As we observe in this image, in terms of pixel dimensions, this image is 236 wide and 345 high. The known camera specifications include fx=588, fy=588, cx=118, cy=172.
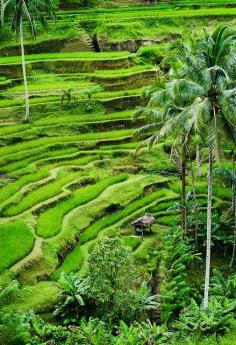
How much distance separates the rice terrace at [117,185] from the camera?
1705 cm

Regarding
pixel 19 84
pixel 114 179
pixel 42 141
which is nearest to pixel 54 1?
pixel 19 84

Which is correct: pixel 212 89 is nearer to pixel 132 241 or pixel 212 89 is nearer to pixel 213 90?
pixel 213 90

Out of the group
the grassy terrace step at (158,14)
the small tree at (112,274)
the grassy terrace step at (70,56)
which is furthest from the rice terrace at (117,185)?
the grassy terrace step at (158,14)

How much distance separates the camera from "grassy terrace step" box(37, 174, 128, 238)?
21.9 metres

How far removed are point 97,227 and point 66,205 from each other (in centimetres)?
176

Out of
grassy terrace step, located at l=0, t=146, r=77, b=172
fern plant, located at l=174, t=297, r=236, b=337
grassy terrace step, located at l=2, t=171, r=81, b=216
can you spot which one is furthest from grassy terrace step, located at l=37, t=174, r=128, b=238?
fern plant, located at l=174, t=297, r=236, b=337

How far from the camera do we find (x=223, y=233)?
82.9ft

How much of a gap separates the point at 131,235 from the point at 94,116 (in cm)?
1179

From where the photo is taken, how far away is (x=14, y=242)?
20.3 metres

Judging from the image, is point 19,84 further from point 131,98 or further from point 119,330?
point 119,330

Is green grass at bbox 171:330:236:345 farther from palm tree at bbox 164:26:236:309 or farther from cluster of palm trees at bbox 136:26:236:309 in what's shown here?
palm tree at bbox 164:26:236:309

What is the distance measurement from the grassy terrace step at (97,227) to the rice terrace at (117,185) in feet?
0.27

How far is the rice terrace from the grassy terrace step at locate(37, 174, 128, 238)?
0.08 m

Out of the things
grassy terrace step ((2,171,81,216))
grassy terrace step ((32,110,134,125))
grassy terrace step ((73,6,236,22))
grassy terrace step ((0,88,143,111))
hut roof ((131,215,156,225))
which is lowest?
hut roof ((131,215,156,225))
